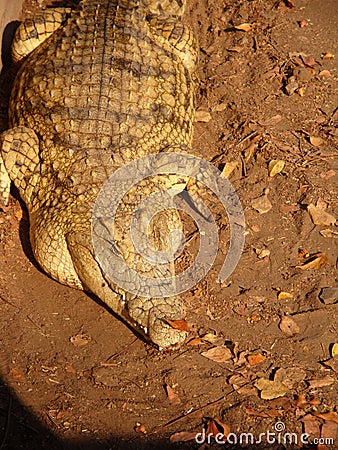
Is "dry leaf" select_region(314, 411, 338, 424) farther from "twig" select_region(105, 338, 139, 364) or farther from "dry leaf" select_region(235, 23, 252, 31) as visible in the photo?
"dry leaf" select_region(235, 23, 252, 31)

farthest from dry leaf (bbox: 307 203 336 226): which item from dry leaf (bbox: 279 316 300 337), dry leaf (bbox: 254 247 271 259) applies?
dry leaf (bbox: 279 316 300 337)

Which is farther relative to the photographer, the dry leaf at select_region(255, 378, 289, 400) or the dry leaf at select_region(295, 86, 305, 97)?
the dry leaf at select_region(295, 86, 305, 97)

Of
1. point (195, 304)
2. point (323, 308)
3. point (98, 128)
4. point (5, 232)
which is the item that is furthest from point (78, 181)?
point (323, 308)

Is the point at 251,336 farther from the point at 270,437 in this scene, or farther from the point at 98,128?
the point at 98,128

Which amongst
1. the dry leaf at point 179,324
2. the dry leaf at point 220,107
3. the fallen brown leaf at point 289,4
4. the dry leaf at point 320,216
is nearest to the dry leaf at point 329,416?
the dry leaf at point 179,324

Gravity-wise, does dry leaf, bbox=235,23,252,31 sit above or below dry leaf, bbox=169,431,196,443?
above

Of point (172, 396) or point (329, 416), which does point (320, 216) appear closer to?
point (329, 416)

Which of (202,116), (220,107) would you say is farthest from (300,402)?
(220,107)
